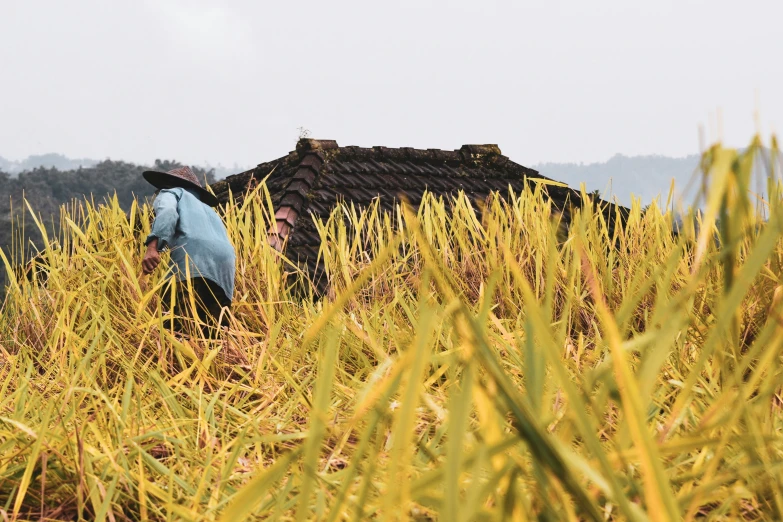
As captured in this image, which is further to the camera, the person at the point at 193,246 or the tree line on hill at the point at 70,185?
the tree line on hill at the point at 70,185

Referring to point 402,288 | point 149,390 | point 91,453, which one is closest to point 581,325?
point 402,288

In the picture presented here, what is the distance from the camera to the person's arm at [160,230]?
406 centimetres

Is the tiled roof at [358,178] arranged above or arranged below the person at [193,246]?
above

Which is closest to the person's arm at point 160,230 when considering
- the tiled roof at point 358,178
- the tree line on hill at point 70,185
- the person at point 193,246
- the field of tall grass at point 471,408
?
the person at point 193,246

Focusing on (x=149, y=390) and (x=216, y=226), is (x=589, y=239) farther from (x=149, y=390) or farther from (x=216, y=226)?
(x=216, y=226)

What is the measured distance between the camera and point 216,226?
4602 mm

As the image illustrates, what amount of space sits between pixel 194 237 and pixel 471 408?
10.1 feet

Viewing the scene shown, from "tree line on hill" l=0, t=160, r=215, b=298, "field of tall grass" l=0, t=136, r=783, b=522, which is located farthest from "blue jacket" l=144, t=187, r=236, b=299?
"tree line on hill" l=0, t=160, r=215, b=298

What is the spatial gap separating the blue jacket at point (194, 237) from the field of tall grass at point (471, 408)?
40 cm

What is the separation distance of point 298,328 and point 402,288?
645 millimetres

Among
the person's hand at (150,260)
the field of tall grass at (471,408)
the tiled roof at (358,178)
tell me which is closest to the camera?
the field of tall grass at (471,408)

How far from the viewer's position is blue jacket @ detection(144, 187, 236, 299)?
13.9ft

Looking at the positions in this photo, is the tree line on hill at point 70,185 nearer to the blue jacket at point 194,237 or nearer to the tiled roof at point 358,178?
the tiled roof at point 358,178

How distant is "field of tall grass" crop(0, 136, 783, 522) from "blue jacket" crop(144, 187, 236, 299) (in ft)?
1.32
